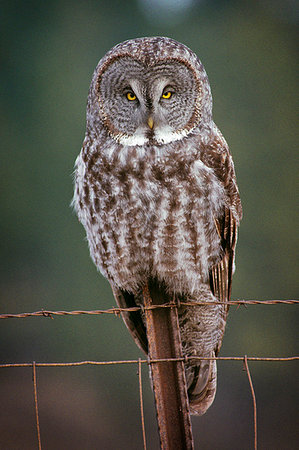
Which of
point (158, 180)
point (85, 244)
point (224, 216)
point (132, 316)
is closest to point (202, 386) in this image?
point (132, 316)

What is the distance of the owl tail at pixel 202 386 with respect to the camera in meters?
2.03

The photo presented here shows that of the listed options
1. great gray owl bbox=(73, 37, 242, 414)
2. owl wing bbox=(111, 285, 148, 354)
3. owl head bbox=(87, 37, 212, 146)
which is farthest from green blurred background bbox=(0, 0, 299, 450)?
owl head bbox=(87, 37, 212, 146)

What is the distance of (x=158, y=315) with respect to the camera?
165cm

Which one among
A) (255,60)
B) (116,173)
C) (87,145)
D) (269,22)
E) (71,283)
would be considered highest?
(269,22)

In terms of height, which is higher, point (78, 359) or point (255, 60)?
point (255, 60)

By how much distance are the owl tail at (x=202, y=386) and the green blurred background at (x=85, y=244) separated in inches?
207

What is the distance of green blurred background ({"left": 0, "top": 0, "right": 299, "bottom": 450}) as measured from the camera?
757 cm

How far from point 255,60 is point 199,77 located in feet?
24.2

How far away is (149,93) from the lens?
1928mm

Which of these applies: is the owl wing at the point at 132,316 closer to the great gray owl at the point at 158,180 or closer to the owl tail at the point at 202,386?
the great gray owl at the point at 158,180

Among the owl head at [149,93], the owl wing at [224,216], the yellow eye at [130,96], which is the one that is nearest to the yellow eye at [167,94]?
A: the owl head at [149,93]

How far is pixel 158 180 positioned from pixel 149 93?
0.34 meters

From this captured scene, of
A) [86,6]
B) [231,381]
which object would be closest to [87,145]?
[231,381]

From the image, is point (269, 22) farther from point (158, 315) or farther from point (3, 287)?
point (158, 315)
